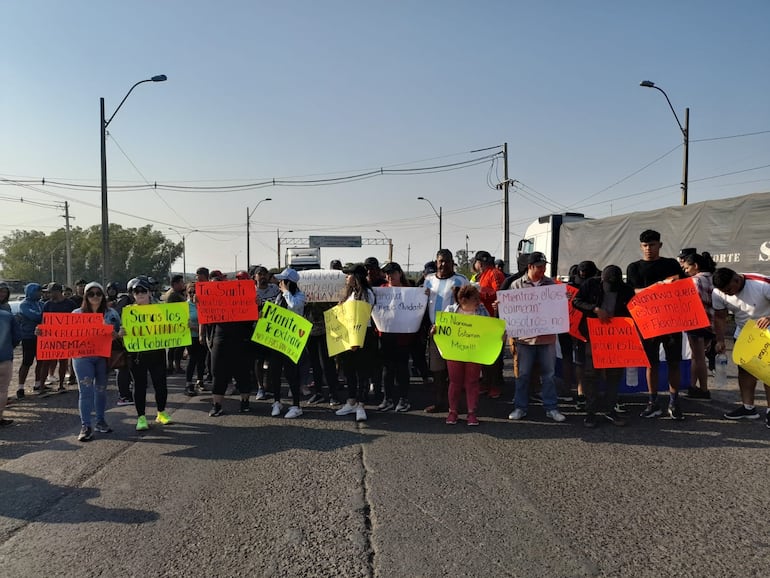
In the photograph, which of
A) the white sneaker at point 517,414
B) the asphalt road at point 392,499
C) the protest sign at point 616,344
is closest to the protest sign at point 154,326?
the asphalt road at point 392,499

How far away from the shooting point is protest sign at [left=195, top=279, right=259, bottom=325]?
699cm

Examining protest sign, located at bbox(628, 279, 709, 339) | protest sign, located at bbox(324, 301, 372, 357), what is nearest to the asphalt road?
protest sign, located at bbox(324, 301, 372, 357)

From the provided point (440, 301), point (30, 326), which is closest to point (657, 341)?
point (440, 301)

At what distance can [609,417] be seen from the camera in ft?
20.1

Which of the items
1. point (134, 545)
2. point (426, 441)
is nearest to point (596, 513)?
point (426, 441)

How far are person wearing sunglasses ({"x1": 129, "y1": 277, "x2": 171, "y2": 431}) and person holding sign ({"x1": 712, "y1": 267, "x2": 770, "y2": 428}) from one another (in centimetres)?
668

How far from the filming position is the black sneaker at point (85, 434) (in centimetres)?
596

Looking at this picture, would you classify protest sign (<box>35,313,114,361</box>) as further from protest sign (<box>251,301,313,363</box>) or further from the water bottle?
the water bottle

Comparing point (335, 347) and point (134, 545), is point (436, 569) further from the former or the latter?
point (335, 347)

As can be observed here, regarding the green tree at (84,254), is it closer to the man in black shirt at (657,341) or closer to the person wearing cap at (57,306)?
the person wearing cap at (57,306)

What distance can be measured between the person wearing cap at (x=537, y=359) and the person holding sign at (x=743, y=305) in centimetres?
187

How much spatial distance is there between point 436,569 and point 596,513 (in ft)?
4.69

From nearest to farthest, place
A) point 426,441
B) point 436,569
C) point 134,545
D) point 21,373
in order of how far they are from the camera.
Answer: point 436,569, point 134,545, point 426,441, point 21,373

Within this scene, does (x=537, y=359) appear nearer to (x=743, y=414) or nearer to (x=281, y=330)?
Result: (x=743, y=414)
